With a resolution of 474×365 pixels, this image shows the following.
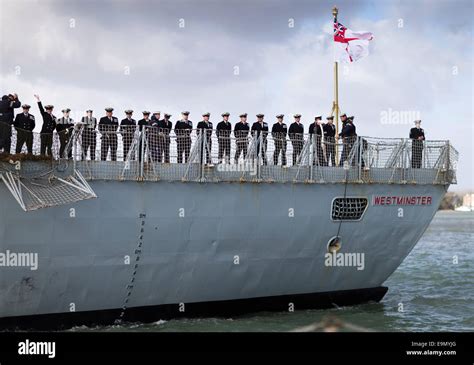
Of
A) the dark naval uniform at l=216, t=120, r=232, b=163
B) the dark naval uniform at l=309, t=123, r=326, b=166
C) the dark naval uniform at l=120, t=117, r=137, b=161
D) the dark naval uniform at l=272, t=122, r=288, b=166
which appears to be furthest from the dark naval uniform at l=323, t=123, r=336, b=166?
the dark naval uniform at l=120, t=117, r=137, b=161

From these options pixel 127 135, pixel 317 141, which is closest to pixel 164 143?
pixel 127 135

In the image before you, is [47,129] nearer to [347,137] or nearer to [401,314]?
[347,137]

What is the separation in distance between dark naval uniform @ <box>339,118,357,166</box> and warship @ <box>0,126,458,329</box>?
6.8 inches

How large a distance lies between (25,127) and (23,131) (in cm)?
120

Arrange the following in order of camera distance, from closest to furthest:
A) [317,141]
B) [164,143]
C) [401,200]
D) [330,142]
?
[164,143] → [317,141] → [330,142] → [401,200]

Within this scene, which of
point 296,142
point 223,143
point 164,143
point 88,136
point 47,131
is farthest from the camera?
point 296,142

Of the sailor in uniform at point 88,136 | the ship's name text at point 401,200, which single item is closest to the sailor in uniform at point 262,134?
the ship's name text at point 401,200

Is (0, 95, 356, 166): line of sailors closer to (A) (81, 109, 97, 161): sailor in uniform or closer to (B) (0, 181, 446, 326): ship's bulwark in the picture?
(A) (81, 109, 97, 161): sailor in uniform

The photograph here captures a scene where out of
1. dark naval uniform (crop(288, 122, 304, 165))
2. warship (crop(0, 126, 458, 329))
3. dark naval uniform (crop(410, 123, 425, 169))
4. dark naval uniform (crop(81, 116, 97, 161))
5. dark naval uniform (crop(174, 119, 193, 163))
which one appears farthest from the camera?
dark naval uniform (crop(410, 123, 425, 169))

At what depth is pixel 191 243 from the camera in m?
19.9

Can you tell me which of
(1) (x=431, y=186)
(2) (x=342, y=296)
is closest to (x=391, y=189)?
(1) (x=431, y=186)

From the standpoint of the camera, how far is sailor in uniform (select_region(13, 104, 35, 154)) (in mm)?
18078
